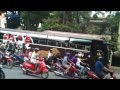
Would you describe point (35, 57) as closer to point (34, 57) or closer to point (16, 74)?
point (34, 57)

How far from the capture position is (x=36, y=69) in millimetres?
3496

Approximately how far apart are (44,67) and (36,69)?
0.13 meters

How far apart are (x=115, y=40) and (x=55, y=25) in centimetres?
95

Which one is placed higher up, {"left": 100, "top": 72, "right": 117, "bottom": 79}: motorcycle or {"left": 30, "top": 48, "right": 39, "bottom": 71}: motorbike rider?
{"left": 30, "top": 48, "right": 39, "bottom": 71}: motorbike rider

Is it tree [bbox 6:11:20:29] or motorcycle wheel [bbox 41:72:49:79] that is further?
tree [bbox 6:11:20:29]

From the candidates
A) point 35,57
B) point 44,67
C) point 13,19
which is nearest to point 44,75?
point 44,67

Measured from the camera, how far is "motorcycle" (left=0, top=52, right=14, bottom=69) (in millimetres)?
3400

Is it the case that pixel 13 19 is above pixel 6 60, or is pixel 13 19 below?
above

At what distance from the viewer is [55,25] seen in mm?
3484

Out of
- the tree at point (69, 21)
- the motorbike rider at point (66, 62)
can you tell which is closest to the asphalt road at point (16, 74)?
the motorbike rider at point (66, 62)

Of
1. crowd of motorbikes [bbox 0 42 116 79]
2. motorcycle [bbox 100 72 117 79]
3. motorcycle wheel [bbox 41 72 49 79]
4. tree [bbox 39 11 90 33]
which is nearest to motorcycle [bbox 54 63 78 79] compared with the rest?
crowd of motorbikes [bbox 0 42 116 79]

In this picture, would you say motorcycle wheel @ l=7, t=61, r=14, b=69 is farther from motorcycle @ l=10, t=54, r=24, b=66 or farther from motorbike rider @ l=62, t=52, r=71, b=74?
motorbike rider @ l=62, t=52, r=71, b=74
